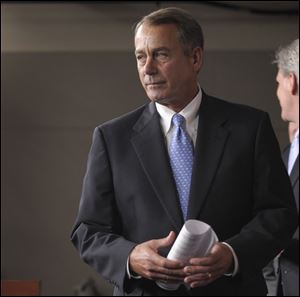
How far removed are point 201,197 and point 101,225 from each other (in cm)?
24

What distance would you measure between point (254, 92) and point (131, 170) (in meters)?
3.52

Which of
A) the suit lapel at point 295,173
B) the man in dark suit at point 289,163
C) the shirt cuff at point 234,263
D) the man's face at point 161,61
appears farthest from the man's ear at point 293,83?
the shirt cuff at point 234,263

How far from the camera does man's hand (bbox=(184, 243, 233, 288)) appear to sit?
1.37 m

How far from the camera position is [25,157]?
16.6 ft

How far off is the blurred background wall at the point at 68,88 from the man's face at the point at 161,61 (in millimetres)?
3385

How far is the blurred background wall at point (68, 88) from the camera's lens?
195 inches

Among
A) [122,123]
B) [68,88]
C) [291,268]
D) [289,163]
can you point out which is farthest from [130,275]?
[68,88]

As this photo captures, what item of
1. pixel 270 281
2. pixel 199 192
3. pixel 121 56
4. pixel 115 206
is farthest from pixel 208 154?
pixel 121 56

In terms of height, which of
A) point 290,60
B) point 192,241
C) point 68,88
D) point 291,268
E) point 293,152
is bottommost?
point 291,268

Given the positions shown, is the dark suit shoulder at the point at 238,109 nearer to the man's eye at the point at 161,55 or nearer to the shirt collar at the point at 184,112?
the shirt collar at the point at 184,112

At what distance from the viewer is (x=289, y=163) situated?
246cm

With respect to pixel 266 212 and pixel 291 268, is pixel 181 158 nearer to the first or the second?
pixel 266 212

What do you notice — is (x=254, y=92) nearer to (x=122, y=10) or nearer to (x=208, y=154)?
(x=122, y=10)

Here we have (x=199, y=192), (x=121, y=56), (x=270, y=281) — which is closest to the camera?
(x=199, y=192)
